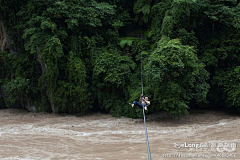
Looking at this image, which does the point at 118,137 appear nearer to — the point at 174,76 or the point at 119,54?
the point at 174,76

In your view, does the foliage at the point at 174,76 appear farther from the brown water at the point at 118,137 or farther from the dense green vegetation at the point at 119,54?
the brown water at the point at 118,137

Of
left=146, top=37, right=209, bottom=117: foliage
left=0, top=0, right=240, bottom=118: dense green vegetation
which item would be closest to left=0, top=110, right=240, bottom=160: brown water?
left=0, top=0, right=240, bottom=118: dense green vegetation

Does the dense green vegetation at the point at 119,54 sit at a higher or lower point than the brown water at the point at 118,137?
higher

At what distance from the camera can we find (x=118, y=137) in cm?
906

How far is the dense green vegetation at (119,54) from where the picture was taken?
35.8 feet

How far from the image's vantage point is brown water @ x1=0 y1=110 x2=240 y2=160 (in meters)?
6.70

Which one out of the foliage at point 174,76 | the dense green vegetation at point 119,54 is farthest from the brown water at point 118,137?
the foliage at point 174,76

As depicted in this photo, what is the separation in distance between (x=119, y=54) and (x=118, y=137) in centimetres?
620

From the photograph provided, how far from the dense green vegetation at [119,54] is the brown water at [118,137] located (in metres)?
0.86

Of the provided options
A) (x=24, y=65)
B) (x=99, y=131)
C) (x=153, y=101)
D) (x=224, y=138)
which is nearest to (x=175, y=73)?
(x=153, y=101)

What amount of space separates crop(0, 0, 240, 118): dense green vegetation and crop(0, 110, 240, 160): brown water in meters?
Answer: 0.86

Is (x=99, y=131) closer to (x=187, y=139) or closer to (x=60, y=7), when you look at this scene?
(x=187, y=139)

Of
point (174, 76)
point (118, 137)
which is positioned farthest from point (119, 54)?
point (118, 137)

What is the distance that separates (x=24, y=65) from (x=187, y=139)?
38.2 ft
